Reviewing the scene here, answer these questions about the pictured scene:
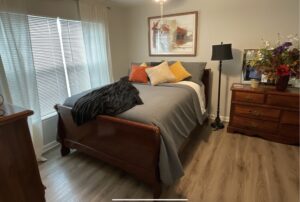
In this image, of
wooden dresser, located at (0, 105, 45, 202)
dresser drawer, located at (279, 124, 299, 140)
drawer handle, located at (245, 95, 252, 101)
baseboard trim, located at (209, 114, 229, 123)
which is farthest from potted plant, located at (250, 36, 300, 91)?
wooden dresser, located at (0, 105, 45, 202)

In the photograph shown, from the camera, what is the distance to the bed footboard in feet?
5.40

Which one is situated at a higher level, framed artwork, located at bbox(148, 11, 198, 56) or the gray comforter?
framed artwork, located at bbox(148, 11, 198, 56)

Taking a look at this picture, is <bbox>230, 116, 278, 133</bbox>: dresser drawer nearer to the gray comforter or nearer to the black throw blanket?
the gray comforter

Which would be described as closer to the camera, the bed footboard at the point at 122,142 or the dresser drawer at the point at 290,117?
the bed footboard at the point at 122,142

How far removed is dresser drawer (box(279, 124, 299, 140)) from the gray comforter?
109 cm

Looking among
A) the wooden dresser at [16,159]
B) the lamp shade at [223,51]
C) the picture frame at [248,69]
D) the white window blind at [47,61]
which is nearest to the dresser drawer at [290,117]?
the picture frame at [248,69]

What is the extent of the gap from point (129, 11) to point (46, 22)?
1.80 m

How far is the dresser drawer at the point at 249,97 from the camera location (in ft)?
8.42

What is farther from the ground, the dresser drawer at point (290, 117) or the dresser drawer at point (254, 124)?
the dresser drawer at point (290, 117)

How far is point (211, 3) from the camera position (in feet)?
9.82

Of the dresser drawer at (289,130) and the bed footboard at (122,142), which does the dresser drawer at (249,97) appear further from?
the bed footboard at (122,142)

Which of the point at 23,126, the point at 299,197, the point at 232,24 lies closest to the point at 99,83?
the point at 23,126

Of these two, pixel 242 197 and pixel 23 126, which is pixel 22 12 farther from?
pixel 242 197

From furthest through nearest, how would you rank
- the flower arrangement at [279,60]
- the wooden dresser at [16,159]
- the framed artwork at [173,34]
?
the framed artwork at [173,34] < the flower arrangement at [279,60] < the wooden dresser at [16,159]
